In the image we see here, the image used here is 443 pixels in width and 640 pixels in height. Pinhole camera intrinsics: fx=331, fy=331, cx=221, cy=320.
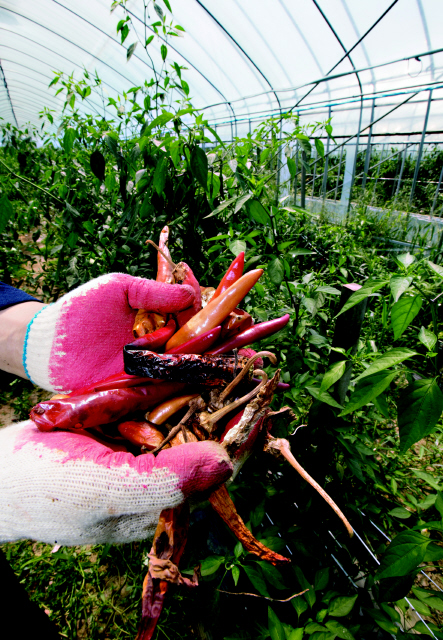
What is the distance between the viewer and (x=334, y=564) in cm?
167

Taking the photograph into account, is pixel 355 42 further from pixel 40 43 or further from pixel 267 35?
pixel 40 43

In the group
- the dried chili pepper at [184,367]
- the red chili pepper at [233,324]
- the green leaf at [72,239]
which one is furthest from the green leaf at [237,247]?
the green leaf at [72,239]

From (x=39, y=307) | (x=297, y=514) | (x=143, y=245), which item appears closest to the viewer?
(x=297, y=514)

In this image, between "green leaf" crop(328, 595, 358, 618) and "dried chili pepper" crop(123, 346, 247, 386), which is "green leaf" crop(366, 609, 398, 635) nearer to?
"green leaf" crop(328, 595, 358, 618)

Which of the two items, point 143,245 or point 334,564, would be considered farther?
point 143,245

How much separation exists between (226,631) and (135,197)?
245cm

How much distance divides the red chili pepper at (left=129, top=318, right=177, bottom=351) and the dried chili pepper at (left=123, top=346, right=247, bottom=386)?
0.35 feet

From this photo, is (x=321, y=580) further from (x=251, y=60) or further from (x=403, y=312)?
(x=251, y=60)

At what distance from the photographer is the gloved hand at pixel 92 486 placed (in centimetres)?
101

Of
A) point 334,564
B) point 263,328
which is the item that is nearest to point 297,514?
point 334,564

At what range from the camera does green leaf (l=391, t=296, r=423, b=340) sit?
3.44 feet

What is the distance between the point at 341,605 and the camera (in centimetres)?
131

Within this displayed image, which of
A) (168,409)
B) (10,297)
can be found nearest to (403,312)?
(168,409)

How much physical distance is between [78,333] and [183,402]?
0.68m
